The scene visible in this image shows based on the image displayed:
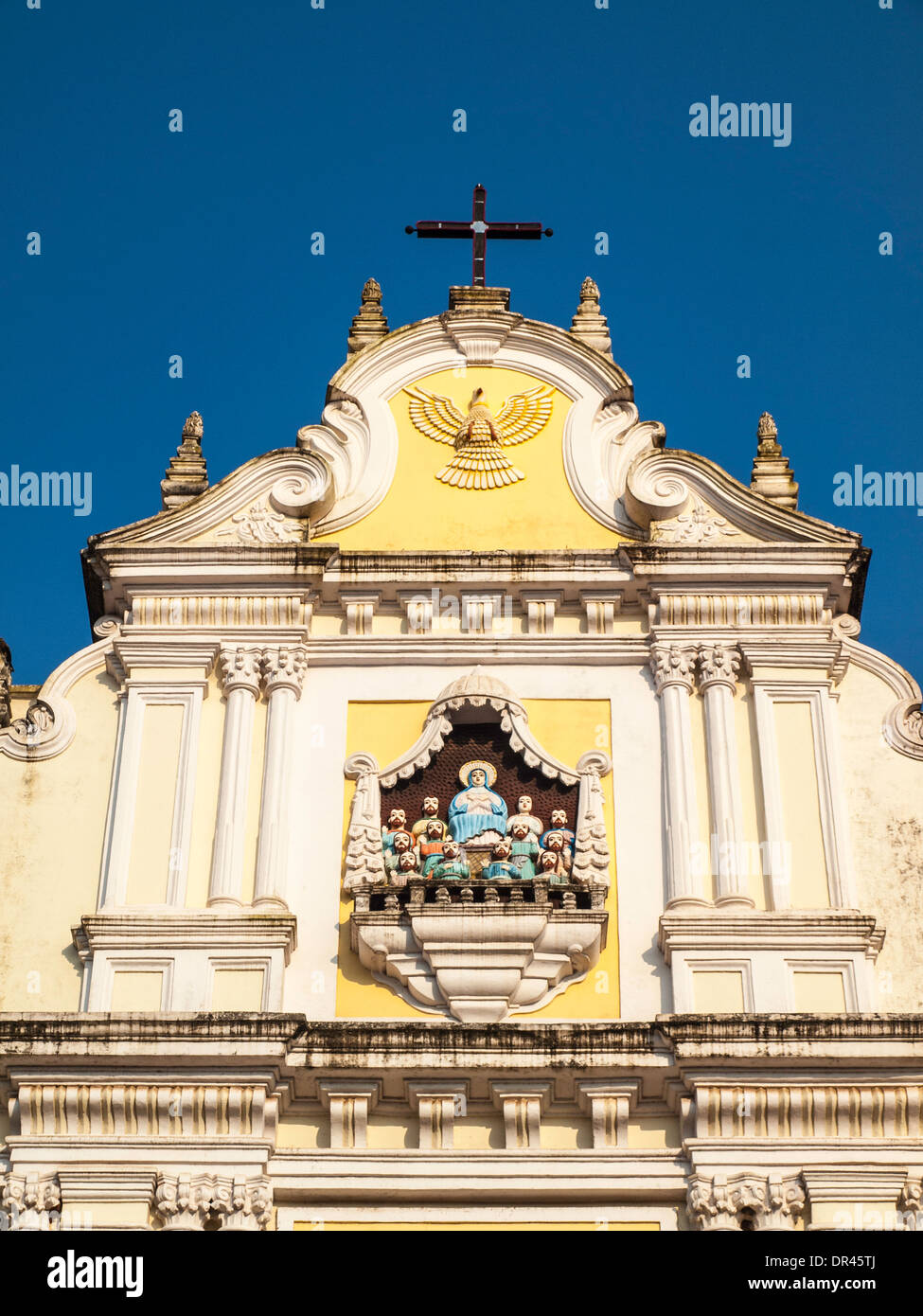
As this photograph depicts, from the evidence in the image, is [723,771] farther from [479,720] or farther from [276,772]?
[276,772]

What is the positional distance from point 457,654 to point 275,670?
1389 mm

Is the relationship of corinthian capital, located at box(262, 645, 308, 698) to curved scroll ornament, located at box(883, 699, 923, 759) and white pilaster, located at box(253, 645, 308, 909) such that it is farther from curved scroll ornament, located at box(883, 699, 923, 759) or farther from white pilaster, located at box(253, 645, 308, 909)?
curved scroll ornament, located at box(883, 699, 923, 759)

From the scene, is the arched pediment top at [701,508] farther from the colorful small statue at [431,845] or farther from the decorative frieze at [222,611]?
the colorful small statue at [431,845]

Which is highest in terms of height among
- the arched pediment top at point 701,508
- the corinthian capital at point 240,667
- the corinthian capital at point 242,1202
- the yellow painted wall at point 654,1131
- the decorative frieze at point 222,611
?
the arched pediment top at point 701,508

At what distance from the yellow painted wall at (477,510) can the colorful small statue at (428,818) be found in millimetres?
2381

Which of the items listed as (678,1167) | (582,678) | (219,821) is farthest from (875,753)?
(219,821)

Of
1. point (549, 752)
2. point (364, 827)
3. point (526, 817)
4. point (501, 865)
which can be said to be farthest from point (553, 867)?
point (364, 827)

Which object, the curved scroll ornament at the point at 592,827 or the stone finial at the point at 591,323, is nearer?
the curved scroll ornament at the point at 592,827

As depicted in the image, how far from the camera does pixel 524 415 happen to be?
739 inches

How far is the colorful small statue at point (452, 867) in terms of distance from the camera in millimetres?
16000

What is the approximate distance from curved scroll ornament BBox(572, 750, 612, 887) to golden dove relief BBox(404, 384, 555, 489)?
2.71 metres

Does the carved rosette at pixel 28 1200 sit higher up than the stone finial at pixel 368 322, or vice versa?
the stone finial at pixel 368 322

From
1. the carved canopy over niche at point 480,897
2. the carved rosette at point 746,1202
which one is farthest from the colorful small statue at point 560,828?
the carved rosette at point 746,1202

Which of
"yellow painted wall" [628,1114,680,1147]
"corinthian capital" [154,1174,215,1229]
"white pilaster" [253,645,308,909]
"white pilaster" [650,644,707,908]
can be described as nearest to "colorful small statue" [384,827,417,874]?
"white pilaster" [253,645,308,909]
